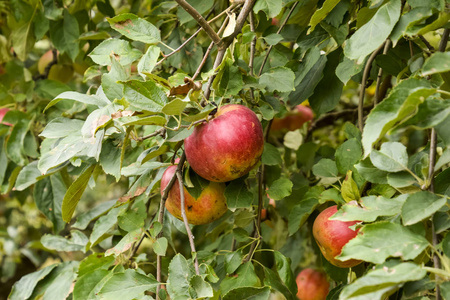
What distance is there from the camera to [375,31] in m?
0.78

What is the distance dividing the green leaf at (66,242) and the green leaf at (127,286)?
0.62 metres

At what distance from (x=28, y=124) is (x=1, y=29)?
76 cm

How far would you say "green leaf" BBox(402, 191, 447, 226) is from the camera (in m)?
0.61

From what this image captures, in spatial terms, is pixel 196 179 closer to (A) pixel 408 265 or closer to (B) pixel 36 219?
(A) pixel 408 265

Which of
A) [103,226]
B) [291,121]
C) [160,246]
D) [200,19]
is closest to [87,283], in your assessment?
[103,226]

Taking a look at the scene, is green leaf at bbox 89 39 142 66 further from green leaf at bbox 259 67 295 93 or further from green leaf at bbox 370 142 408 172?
green leaf at bbox 370 142 408 172

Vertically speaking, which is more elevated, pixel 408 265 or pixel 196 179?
pixel 408 265

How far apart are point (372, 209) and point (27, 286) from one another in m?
1.03

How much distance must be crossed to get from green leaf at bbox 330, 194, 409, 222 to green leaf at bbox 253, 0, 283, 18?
420mm

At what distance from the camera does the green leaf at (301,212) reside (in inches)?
40.8

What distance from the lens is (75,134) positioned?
881mm

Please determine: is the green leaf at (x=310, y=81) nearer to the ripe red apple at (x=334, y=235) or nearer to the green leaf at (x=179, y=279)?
the ripe red apple at (x=334, y=235)

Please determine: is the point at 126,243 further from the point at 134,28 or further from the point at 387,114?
the point at 387,114

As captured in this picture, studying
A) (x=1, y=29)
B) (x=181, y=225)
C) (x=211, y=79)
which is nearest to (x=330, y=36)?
(x=211, y=79)
